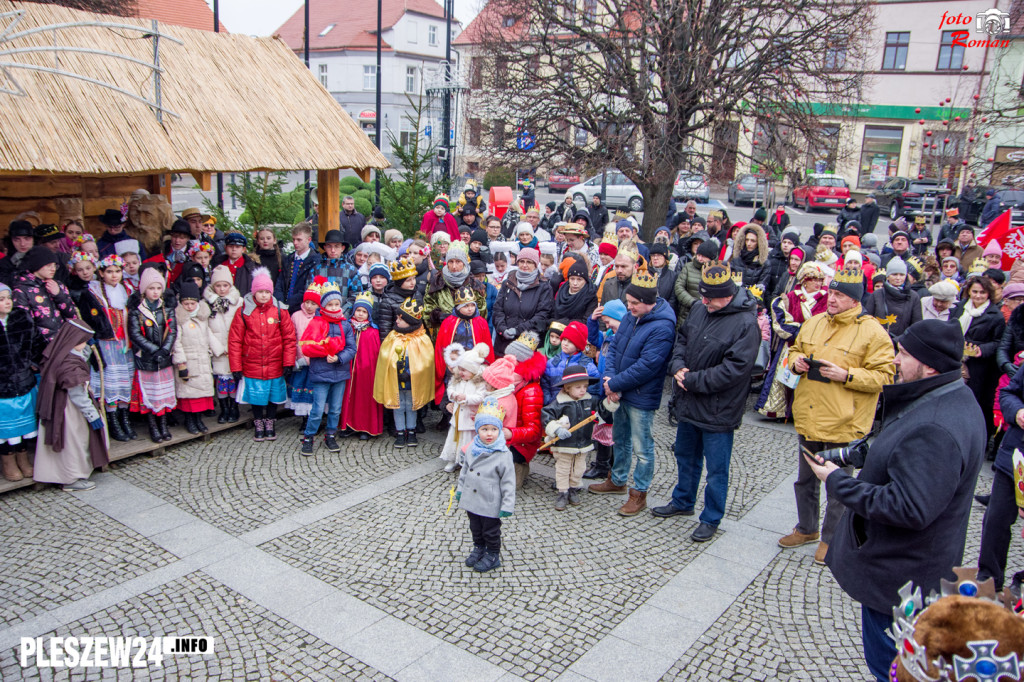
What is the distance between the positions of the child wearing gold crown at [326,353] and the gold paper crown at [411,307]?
586 millimetres

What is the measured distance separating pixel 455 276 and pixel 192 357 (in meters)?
2.75

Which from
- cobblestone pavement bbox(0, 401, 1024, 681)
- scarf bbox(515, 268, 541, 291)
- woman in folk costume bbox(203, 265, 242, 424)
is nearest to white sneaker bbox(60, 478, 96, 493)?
cobblestone pavement bbox(0, 401, 1024, 681)

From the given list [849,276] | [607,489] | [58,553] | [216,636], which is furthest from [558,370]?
[58,553]

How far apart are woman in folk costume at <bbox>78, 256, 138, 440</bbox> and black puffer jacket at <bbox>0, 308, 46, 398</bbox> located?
2.17ft

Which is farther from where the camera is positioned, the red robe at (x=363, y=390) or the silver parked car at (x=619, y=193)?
the silver parked car at (x=619, y=193)

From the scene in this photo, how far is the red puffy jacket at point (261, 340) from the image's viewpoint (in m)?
7.33

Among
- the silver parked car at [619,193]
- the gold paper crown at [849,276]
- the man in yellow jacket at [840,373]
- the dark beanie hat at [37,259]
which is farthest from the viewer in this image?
the silver parked car at [619,193]

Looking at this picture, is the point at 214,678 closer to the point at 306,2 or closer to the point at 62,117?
the point at 62,117

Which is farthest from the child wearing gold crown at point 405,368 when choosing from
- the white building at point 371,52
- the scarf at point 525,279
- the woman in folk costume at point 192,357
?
the white building at point 371,52

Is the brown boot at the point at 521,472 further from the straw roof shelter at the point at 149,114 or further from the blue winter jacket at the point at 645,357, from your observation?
the straw roof shelter at the point at 149,114

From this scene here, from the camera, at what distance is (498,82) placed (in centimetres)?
1466

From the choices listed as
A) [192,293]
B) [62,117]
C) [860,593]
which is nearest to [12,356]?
[192,293]

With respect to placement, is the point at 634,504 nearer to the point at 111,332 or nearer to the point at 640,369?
the point at 640,369

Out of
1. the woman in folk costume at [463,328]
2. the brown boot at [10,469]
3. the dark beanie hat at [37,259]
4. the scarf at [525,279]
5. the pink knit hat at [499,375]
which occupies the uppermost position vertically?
the dark beanie hat at [37,259]
